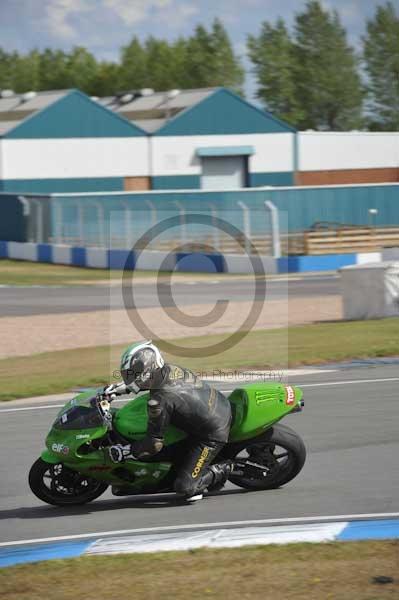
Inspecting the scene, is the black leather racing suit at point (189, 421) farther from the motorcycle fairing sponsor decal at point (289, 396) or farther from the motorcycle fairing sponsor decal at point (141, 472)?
the motorcycle fairing sponsor decal at point (289, 396)

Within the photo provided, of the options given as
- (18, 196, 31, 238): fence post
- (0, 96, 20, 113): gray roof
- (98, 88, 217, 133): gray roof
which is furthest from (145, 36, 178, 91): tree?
(18, 196, 31, 238): fence post

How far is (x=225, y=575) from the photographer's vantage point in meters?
6.80

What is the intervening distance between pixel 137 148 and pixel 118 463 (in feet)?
162

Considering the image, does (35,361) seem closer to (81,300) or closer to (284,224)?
(81,300)

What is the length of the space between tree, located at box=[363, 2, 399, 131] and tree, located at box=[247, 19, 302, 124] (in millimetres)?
10430

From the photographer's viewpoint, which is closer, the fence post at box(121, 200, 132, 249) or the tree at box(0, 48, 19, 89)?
the fence post at box(121, 200, 132, 249)

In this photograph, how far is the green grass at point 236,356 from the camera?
16141mm

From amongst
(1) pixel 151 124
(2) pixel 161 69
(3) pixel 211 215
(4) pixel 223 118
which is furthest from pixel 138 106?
(2) pixel 161 69

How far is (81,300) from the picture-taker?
28.6 meters

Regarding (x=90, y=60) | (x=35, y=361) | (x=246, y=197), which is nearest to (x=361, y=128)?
(x=90, y=60)

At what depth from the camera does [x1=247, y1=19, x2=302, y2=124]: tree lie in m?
124

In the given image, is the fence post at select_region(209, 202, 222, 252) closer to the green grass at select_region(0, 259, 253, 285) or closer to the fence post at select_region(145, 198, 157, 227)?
the green grass at select_region(0, 259, 253, 285)

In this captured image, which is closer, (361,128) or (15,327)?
(15,327)

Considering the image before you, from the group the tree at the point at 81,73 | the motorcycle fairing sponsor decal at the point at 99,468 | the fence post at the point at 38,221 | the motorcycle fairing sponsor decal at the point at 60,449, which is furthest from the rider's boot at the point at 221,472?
the tree at the point at 81,73
